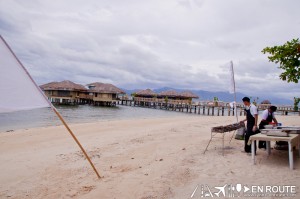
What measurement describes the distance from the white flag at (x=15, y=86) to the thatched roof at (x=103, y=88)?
48567mm

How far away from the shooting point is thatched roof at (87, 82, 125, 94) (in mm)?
52594

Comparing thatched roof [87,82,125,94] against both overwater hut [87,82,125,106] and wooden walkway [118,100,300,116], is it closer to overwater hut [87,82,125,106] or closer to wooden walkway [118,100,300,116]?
overwater hut [87,82,125,106]

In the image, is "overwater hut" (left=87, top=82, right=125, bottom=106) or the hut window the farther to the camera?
"overwater hut" (left=87, top=82, right=125, bottom=106)

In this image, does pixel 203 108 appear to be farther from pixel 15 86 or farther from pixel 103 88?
pixel 15 86

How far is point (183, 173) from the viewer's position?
5.22 m

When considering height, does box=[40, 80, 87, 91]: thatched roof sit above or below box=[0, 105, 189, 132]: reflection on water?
above

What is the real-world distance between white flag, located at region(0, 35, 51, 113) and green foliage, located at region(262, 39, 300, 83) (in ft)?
19.0

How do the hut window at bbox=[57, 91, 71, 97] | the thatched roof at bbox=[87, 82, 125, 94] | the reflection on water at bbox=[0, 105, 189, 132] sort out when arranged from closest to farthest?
the reflection on water at bbox=[0, 105, 189, 132] < the hut window at bbox=[57, 91, 71, 97] < the thatched roof at bbox=[87, 82, 125, 94]

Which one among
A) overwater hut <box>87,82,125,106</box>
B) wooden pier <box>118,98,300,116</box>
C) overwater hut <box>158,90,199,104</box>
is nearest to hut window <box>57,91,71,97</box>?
overwater hut <box>87,82,125,106</box>

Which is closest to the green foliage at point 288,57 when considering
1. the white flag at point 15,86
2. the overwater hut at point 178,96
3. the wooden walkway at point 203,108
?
the white flag at point 15,86

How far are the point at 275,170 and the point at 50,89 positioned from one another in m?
51.1

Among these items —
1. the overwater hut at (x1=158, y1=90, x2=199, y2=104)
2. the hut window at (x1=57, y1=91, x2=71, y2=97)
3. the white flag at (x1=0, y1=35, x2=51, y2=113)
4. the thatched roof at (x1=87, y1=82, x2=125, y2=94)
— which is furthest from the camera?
the overwater hut at (x1=158, y1=90, x2=199, y2=104)

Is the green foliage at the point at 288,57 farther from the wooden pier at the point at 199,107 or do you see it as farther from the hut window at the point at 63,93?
the hut window at the point at 63,93

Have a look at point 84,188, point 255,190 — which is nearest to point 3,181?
point 84,188
